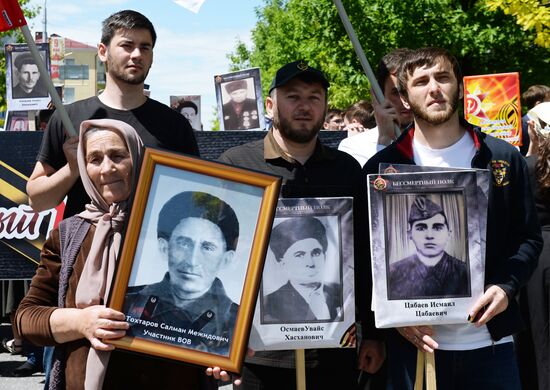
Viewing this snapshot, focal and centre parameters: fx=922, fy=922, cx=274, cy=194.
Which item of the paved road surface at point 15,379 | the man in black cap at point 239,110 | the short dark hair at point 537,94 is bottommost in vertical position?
the paved road surface at point 15,379

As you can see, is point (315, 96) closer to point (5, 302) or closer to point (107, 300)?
point (107, 300)

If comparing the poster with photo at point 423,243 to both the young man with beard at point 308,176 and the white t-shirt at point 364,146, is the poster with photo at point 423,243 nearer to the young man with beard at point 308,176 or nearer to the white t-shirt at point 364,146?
the young man with beard at point 308,176

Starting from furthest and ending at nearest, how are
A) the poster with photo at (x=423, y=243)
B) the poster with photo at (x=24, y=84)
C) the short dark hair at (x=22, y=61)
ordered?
1. the short dark hair at (x=22, y=61)
2. the poster with photo at (x=24, y=84)
3. the poster with photo at (x=423, y=243)

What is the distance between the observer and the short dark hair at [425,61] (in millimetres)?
3795

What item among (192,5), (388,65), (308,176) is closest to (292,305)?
(308,176)

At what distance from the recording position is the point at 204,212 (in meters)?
3.19

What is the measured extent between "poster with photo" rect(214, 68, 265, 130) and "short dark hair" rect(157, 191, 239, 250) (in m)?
8.64

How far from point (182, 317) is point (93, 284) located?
0.35 m

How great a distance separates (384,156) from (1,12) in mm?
2574

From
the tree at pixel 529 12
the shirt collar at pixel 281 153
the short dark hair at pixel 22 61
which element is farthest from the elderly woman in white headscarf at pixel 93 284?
the short dark hair at pixel 22 61

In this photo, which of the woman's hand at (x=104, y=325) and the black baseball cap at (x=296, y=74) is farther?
the black baseball cap at (x=296, y=74)

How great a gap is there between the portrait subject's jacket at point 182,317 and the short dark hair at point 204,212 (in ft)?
0.54

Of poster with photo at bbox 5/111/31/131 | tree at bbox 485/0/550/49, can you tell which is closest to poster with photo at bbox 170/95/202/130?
poster with photo at bbox 5/111/31/131

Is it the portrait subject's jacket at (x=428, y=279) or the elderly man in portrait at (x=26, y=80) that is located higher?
the elderly man in portrait at (x=26, y=80)
